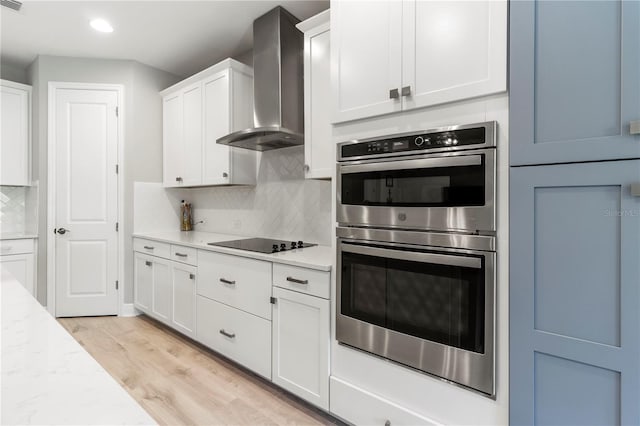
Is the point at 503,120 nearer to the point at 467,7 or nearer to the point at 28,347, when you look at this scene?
the point at 467,7

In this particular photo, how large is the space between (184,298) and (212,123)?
1.63m

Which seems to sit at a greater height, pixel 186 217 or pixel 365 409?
pixel 186 217

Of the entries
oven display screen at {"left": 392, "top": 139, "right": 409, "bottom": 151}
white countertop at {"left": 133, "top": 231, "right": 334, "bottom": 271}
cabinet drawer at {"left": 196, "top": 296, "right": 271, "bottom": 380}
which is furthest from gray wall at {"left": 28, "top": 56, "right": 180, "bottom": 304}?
oven display screen at {"left": 392, "top": 139, "right": 409, "bottom": 151}

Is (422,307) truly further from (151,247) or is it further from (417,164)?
(151,247)

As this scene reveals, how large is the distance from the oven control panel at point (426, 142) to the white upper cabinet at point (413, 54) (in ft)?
0.44

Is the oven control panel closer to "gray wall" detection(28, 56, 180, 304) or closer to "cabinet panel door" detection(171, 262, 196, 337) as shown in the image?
"cabinet panel door" detection(171, 262, 196, 337)

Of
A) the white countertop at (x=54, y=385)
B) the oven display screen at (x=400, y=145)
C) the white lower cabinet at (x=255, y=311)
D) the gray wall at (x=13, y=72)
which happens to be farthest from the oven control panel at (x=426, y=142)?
the gray wall at (x=13, y=72)

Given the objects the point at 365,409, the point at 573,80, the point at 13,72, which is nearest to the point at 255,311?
the point at 365,409

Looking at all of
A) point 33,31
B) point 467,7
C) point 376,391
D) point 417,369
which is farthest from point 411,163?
point 33,31

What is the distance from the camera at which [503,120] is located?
1.26 metres

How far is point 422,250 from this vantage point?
146 centimetres

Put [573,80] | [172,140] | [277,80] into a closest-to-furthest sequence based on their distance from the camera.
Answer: [573,80] → [277,80] → [172,140]

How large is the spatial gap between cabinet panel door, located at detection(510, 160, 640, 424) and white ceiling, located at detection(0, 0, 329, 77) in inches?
85.9

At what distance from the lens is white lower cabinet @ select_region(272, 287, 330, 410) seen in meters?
1.82
